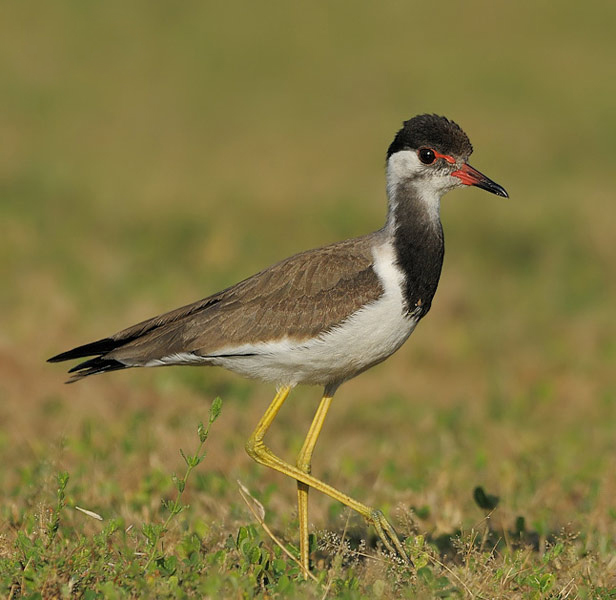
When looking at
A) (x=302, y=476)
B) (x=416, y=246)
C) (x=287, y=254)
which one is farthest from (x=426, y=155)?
(x=287, y=254)

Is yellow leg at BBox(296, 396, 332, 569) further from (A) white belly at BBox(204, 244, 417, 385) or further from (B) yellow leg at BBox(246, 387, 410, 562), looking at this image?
(A) white belly at BBox(204, 244, 417, 385)

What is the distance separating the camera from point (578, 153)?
17.2m

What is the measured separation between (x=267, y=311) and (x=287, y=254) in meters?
7.23

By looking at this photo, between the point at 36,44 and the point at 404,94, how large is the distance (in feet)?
24.2

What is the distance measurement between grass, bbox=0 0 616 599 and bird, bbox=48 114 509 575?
69cm

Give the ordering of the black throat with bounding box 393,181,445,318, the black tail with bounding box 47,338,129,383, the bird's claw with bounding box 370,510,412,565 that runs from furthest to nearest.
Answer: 1. the black tail with bounding box 47,338,129,383
2. the black throat with bounding box 393,181,445,318
3. the bird's claw with bounding box 370,510,412,565

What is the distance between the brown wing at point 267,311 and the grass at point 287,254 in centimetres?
76

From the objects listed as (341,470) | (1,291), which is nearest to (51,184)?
(1,291)

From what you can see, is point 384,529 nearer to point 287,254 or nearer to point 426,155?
point 426,155

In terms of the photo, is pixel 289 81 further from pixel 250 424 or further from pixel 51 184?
pixel 250 424

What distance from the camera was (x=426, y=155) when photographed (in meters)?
5.32

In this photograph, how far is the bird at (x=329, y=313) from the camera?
4.92 m

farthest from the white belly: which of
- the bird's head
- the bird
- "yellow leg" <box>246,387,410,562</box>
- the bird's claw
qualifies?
the bird's claw

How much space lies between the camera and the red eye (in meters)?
5.31
